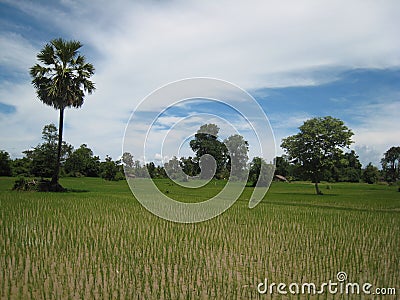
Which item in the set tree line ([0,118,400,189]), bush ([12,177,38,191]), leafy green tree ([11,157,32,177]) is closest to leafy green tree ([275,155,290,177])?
tree line ([0,118,400,189])

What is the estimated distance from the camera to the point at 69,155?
2173 inches

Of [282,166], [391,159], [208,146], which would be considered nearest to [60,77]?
[208,146]

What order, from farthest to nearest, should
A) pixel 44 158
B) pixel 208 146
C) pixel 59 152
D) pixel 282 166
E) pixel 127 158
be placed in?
pixel 282 166
pixel 44 158
pixel 59 152
pixel 208 146
pixel 127 158

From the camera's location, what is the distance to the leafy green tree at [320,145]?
1146 inches

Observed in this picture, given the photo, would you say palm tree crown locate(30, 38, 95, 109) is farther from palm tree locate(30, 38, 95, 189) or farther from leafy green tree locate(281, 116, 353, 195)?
leafy green tree locate(281, 116, 353, 195)

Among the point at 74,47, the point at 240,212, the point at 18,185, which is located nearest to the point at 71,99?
the point at 74,47

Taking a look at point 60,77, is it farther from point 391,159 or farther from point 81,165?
point 391,159

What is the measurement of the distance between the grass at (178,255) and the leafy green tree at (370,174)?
49.1 meters

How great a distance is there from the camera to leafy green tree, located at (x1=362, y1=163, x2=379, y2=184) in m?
57.0

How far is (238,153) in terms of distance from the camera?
20.9 metres

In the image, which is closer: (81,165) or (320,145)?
(320,145)

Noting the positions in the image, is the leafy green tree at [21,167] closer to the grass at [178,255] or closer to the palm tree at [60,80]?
the palm tree at [60,80]

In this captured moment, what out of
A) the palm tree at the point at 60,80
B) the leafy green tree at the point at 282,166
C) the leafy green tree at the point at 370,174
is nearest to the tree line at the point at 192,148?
the palm tree at the point at 60,80

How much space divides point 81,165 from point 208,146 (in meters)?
35.8
